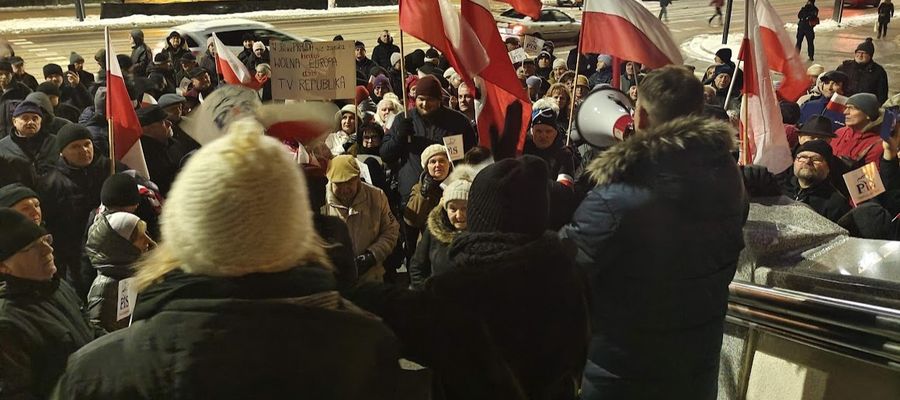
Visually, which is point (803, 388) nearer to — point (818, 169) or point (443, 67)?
point (818, 169)

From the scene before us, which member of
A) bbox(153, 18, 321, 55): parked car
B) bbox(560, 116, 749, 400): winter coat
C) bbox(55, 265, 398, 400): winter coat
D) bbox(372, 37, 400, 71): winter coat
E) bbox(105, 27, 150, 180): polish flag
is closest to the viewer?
bbox(55, 265, 398, 400): winter coat

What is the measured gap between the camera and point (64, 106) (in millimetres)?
8281

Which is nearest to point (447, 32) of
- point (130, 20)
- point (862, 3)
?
point (130, 20)

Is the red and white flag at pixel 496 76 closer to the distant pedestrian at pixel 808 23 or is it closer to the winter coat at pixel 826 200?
the winter coat at pixel 826 200

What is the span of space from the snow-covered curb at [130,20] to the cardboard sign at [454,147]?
19870 mm

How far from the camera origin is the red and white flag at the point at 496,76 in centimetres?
578

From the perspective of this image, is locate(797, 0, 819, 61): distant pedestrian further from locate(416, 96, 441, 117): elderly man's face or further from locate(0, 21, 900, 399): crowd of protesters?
locate(0, 21, 900, 399): crowd of protesters

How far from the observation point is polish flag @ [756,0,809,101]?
19.2ft

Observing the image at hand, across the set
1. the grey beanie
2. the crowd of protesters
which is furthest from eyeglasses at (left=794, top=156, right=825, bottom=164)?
the grey beanie

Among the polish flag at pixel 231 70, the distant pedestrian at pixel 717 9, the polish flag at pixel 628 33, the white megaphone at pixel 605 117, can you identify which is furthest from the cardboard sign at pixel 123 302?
the distant pedestrian at pixel 717 9

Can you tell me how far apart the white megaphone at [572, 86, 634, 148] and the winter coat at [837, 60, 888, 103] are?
7.70m

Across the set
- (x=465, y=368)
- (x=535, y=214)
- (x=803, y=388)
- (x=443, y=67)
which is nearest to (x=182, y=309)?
(x=465, y=368)

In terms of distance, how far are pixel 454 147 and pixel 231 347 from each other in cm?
429

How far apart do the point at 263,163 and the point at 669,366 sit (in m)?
1.65
